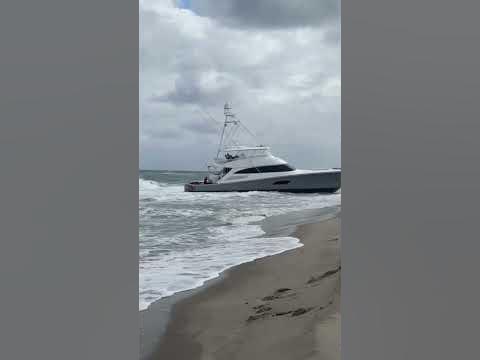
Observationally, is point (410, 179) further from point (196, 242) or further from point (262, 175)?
point (262, 175)

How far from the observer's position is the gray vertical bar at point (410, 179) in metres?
1.15

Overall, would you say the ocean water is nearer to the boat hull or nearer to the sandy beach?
the sandy beach

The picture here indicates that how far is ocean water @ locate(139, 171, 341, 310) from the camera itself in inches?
153

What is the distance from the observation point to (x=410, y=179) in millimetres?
1192

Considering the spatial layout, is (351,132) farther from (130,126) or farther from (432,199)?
(130,126)

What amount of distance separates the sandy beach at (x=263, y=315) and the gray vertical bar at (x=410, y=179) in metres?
0.98

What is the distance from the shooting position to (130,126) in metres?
1.30

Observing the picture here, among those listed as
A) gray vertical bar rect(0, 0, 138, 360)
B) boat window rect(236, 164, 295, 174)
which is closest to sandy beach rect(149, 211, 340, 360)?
gray vertical bar rect(0, 0, 138, 360)

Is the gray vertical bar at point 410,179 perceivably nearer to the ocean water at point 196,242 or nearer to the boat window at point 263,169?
the ocean water at point 196,242

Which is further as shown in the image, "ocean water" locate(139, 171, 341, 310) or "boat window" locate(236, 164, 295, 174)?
"boat window" locate(236, 164, 295, 174)

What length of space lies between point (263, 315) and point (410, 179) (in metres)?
1.94

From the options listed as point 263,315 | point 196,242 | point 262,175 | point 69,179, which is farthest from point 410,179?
point 262,175

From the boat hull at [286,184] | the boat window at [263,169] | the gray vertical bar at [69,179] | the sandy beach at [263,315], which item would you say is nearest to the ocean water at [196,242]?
the sandy beach at [263,315]

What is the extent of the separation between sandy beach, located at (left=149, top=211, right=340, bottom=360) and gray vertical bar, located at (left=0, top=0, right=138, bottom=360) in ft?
3.82
